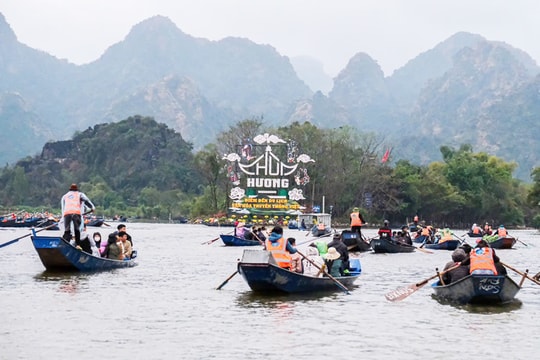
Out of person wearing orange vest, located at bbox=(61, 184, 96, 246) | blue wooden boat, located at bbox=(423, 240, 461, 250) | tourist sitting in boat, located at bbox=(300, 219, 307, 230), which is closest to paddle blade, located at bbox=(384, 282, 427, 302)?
person wearing orange vest, located at bbox=(61, 184, 96, 246)

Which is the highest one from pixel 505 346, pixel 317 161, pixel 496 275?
pixel 317 161

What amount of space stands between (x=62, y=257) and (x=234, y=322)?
10.1 meters

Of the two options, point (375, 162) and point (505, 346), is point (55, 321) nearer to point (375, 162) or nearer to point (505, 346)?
point (505, 346)

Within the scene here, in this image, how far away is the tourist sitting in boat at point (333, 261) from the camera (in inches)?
899

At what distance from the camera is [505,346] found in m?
15.2

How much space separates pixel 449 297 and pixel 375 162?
293ft

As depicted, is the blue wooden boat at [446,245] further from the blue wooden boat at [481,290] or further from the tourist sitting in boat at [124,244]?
the blue wooden boat at [481,290]

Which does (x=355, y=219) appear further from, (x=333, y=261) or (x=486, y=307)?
(x=486, y=307)

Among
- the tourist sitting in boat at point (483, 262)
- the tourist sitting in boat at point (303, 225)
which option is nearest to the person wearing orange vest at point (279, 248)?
the tourist sitting in boat at point (483, 262)

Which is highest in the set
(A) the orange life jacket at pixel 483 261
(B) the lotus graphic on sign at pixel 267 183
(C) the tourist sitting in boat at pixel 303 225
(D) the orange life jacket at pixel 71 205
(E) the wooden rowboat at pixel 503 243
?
(B) the lotus graphic on sign at pixel 267 183

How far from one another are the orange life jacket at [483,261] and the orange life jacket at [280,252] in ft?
14.7

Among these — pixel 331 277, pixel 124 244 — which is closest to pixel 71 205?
pixel 124 244

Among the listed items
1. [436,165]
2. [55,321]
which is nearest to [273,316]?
[55,321]

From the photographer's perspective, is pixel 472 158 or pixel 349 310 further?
pixel 472 158
